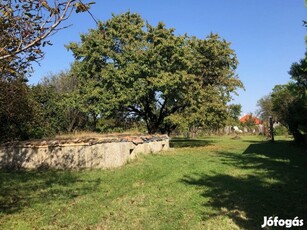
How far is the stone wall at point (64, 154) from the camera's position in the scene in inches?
491

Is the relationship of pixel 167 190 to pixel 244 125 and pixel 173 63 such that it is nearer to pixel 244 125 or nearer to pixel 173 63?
pixel 173 63

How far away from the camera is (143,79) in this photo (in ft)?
72.4

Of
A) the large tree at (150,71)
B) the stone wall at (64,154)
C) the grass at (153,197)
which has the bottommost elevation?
the grass at (153,197)

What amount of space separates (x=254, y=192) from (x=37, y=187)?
559 cm

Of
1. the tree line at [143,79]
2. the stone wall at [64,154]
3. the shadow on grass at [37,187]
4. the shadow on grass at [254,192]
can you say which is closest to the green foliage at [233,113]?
the tree line at [143,79]

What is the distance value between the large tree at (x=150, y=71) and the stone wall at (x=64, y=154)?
911 cm

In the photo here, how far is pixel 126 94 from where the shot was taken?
21969 mm

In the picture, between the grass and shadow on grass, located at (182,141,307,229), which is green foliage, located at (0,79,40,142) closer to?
the grass

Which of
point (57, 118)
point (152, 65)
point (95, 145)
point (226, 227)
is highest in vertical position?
point (152, 65)

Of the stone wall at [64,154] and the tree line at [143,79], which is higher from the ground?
the tree line at [143,79]

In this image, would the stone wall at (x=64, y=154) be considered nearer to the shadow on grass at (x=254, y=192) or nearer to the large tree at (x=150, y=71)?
the shadow on grass at (x=254, y=192)

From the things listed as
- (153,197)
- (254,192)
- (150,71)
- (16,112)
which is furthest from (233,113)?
(153,197)

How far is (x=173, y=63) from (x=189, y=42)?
12.2 feet

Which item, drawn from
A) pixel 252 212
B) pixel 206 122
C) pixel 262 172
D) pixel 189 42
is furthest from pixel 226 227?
pixel 189 42
